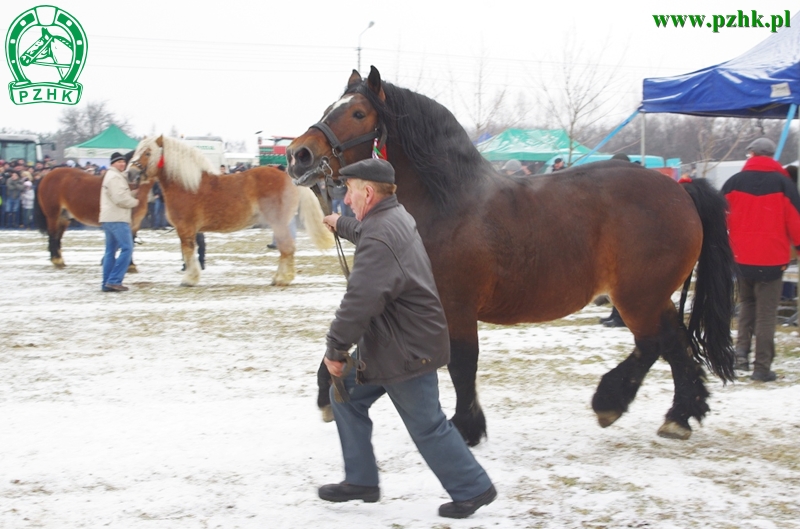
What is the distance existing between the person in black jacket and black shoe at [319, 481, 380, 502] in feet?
1.22

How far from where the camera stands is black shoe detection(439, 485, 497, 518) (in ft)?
11.5

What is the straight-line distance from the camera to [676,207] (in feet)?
15.8

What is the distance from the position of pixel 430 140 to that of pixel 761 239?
3.46m

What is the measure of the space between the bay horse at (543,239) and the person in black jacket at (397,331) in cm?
94

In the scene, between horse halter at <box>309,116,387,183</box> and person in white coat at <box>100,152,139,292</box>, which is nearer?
horse halter at <box>309,116,387,183</box>

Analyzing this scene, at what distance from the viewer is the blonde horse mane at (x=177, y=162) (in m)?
12.0

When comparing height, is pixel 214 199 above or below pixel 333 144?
below

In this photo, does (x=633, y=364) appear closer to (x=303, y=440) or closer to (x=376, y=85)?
(x=303, y=440)

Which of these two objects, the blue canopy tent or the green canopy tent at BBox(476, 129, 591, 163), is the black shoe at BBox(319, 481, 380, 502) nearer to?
the blue canopy tent

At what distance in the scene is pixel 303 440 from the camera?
4758 millimetres

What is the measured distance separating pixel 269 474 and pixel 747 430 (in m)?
3.02

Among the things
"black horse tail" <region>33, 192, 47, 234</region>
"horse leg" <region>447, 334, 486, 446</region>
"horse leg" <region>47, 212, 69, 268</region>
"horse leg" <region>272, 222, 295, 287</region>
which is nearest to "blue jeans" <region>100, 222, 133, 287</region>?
"horse leg" <region>272, 222, 295, 287</region>

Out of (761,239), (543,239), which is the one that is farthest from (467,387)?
(761,239)

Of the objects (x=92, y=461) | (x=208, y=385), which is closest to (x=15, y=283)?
(x=208, y=385)
